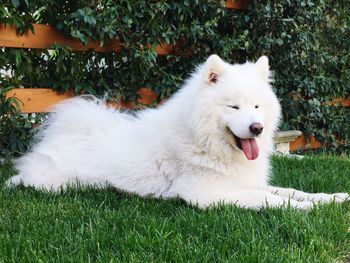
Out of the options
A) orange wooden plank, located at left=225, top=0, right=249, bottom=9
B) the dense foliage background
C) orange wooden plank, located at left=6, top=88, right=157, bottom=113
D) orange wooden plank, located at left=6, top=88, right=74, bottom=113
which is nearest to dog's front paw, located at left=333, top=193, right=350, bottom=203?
orange wooden plank, located at left=6, top=88, right=157, bottom=113

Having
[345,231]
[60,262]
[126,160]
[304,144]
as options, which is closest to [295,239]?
[345,231]

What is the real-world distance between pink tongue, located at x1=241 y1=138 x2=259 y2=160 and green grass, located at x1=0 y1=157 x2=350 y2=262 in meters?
0.36

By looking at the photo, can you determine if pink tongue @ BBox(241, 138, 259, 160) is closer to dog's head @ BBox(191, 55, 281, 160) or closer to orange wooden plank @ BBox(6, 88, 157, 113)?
dog's head @ BBox(191, 55, 281, 160)

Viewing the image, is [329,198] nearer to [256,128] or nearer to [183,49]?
[256,128]

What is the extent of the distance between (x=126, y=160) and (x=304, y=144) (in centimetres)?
393

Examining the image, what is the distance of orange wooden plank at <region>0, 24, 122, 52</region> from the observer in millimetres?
3881

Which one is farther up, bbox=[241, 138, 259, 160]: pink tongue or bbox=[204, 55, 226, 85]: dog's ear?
bbox=[204, 55, 226, 85]: dog's ear

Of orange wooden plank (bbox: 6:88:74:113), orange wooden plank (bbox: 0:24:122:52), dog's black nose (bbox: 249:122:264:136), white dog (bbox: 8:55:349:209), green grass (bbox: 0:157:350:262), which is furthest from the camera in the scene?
orange wooden plank (bbox: 6:88:74:113)

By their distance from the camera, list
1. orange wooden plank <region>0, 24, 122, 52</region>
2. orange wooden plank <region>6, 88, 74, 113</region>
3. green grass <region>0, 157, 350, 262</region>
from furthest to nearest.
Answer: orange wooden plank <region>6, 88, 74, 113</region>, orange wooden plank <region>0, 24, 122, 52</region>, green grass <region>0, 157, 350, 262</region>

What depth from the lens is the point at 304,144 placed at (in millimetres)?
6301

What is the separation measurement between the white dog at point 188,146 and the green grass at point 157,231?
15cm

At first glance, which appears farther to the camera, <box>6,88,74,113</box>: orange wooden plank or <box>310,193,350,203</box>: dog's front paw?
<box>6,88,74,113</box>: orange wooden plank

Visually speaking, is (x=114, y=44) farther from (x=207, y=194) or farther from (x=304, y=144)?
(x=304, y=144)

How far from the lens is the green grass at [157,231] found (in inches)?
75.2
